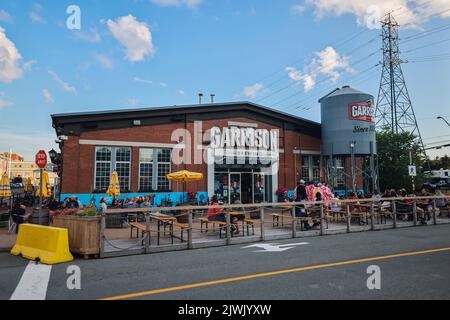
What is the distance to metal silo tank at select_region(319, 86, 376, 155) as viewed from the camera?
23047mm

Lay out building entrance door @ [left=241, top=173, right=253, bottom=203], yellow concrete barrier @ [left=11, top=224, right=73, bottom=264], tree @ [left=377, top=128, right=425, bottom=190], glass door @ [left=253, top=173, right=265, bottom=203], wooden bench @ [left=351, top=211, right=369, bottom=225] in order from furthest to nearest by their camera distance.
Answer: tree @ [left=377, top=128, right=425, bottom=190], glass door @ [left=253, top=173, right=265, bottom=203], building entrance door @ [left=241, top=173, right=253, bottom=203], wooden bench @ [left=351, top=211, right=369, bottom=225], yellow concrete barrier @ [left=11, top=224, right=73, bottom=264]

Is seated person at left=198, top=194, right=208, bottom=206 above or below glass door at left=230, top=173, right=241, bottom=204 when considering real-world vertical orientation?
below

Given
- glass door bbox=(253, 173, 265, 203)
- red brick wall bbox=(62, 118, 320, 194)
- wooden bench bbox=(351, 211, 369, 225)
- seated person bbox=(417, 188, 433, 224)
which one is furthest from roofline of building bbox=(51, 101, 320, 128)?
wooden bench bbox=(351, 211, 369, 225)

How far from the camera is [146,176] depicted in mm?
19703

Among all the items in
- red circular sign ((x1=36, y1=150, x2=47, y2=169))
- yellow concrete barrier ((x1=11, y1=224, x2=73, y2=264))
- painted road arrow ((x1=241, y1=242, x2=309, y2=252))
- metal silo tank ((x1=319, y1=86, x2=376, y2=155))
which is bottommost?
painted road arrow ((x1=241, y1=242, x2=309, y2=252))

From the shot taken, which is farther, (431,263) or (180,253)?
(180,253)

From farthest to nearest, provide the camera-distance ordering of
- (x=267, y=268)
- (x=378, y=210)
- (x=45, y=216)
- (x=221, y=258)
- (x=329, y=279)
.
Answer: (x=378, y=210) → (x=45, y=216) → (x=221, y=258) → (x=267, y=268) → (x=329, y=279)

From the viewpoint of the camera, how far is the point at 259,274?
6324mm

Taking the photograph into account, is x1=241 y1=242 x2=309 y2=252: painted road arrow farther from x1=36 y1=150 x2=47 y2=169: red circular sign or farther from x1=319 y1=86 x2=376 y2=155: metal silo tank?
x1=319 y1=86 x2=376 y2=155: metal silo tank

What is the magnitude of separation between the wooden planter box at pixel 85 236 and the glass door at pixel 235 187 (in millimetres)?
14220

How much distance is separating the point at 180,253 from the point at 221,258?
1.40 m

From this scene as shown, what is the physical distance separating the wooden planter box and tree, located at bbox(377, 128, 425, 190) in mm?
30574
